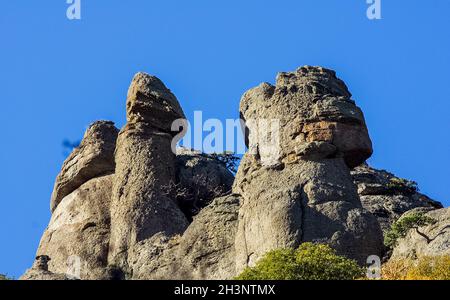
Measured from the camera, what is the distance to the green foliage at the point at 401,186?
55947 millimetres

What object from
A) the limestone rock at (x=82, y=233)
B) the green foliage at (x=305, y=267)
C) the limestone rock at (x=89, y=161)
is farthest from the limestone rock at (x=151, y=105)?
the green foliage at (x=305, y=267)

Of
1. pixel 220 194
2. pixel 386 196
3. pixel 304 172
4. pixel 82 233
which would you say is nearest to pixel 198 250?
pixel 304 172

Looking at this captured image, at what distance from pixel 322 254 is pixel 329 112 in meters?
8.14

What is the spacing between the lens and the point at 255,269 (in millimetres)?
40594

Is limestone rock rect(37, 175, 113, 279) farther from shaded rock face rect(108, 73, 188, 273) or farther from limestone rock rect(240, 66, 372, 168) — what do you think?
limestone rock rect(240, 66, 372, 168)

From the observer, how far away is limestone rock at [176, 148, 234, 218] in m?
53.9

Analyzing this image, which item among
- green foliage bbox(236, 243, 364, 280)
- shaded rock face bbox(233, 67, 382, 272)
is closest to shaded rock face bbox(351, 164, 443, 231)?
shaded rock face bbox(233, 67, 382, 272)

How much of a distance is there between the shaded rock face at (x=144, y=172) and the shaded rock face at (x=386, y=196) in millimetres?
7609

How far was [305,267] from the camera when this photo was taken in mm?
40000

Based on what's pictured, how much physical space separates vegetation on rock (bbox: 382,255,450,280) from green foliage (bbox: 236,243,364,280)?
987 millimetres

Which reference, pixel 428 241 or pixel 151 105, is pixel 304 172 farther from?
pixel 151 105

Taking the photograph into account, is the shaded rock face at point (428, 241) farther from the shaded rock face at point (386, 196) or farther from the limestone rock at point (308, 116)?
the shaded rock face at point (386, 196)
